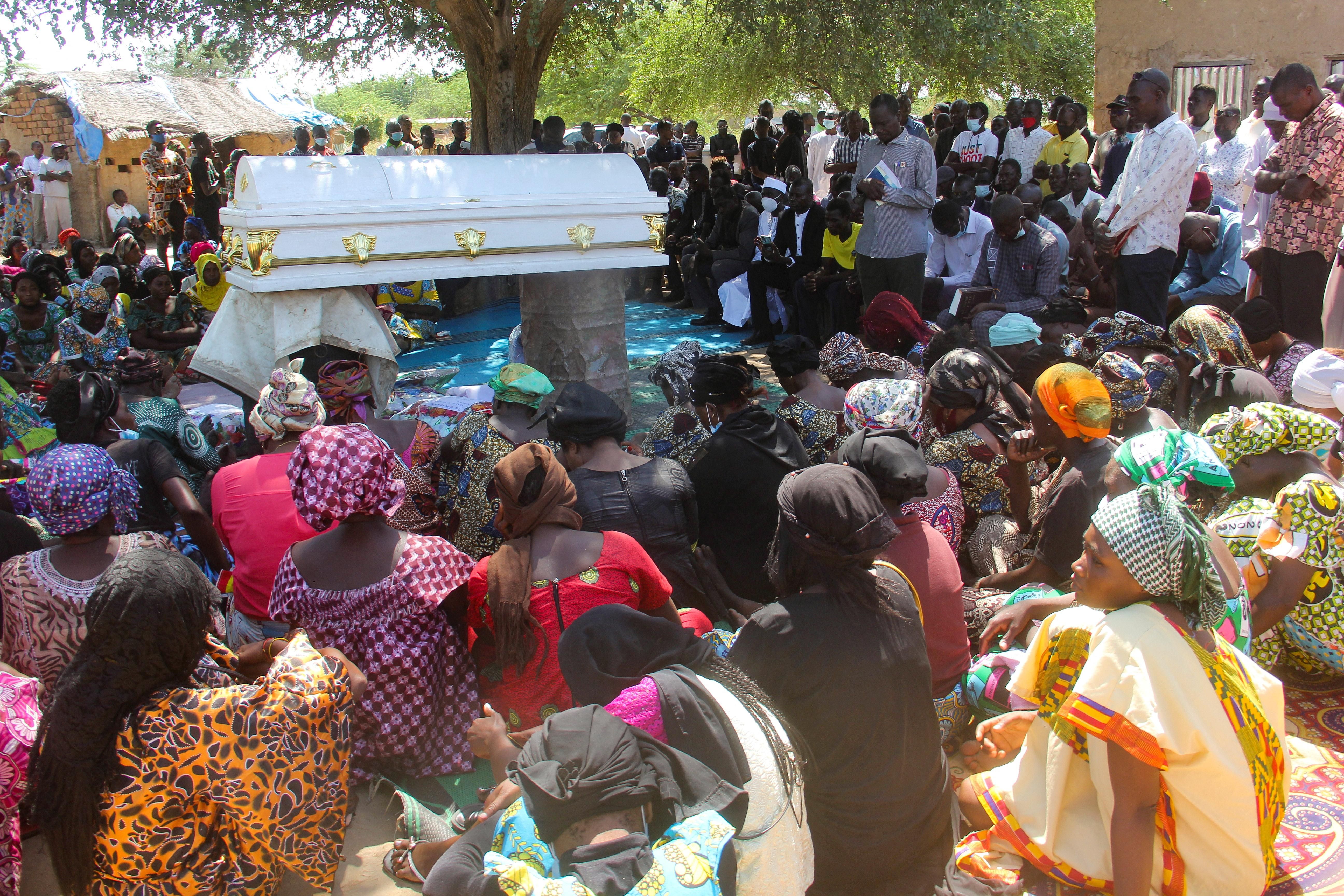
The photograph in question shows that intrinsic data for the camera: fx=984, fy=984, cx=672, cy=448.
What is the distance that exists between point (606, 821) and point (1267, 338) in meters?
4.48

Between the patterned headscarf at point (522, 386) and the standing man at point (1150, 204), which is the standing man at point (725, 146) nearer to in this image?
the standing man at point (1150, 204)

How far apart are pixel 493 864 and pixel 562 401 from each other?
186 centimetres

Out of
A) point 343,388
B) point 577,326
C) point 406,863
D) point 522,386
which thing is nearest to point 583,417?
point 522,386

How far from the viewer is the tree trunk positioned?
321 inches

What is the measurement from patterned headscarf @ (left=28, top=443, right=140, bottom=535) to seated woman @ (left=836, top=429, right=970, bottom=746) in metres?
2.01

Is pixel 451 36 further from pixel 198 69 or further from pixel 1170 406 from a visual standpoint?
pixel 198 69

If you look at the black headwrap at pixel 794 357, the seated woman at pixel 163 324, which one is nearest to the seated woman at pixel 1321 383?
the black headwrap at pixel 794 357

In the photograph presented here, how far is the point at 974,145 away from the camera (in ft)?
37.0

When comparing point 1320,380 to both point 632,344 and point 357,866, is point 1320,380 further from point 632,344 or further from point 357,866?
point 632,344

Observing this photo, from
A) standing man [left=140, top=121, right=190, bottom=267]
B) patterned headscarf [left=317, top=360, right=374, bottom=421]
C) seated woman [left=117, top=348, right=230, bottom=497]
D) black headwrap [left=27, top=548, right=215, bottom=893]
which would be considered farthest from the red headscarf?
standing man [left=140, top=121, right=190, bottom=267]

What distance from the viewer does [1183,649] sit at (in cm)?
191

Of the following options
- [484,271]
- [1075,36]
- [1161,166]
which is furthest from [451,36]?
[1075,36]

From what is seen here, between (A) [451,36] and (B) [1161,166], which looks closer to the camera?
(B) [1161,166]

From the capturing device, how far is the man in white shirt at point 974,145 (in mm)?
9711
